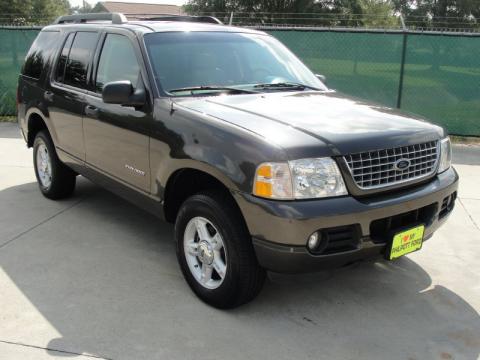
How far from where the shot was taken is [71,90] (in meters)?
5.01

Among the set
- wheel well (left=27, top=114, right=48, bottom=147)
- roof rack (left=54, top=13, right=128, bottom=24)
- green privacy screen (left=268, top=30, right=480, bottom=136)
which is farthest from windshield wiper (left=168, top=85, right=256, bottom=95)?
green privacy screen (left=268, top=30, right=480, bottom=136)

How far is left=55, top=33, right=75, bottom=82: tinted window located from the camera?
5.26 metres

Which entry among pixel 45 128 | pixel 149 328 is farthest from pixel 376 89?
pixel 149 328

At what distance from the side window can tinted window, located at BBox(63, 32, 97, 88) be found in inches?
9.8

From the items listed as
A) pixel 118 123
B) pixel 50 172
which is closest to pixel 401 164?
pixel 118 123

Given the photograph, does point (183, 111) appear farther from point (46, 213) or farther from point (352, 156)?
point (46, 213)

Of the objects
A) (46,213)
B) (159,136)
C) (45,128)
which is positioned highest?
(159,136)

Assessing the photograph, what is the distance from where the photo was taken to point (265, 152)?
3.03 m

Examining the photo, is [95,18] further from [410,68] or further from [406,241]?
[410,68]

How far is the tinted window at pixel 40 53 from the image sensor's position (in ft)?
18.4

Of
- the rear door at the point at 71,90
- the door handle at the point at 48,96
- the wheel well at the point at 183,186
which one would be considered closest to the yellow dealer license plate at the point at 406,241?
the wheel well at the point at 183,186

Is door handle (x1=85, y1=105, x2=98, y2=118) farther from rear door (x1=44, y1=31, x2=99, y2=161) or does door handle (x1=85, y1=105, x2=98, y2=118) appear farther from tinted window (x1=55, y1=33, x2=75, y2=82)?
tinted window (x1=55, y1=33, x2=75, y2=82)

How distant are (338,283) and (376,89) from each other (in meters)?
6.20

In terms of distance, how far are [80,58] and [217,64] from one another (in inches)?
59.5
